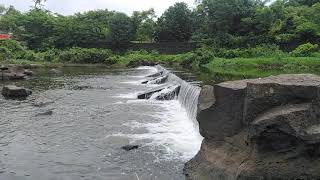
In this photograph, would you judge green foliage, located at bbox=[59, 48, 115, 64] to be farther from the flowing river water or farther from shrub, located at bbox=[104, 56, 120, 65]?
the flowing river water

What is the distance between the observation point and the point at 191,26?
77125mm

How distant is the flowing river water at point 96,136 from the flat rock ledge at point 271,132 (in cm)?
215

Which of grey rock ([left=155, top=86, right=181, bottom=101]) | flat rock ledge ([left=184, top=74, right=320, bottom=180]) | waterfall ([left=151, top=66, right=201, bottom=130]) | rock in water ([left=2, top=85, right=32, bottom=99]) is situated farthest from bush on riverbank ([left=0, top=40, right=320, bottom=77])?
flat rock ledge ([left=184, top=74, right=320, bottom=180])

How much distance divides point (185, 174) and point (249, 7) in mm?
62205

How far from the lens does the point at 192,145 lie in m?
15.8

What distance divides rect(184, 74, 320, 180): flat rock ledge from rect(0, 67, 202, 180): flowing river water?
2.15 meters

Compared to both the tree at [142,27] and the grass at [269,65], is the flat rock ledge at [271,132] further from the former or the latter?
the tree at [142,27]

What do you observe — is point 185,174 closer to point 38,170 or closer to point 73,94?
point 38,170

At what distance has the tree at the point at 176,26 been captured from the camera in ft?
251

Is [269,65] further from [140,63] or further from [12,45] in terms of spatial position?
[12,45]

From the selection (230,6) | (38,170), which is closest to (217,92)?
(38,170)

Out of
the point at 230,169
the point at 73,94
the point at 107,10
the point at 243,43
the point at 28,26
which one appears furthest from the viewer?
the point at 107,10

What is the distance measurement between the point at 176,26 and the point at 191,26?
9.48 ft

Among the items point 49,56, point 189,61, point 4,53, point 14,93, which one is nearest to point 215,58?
point 189,61
